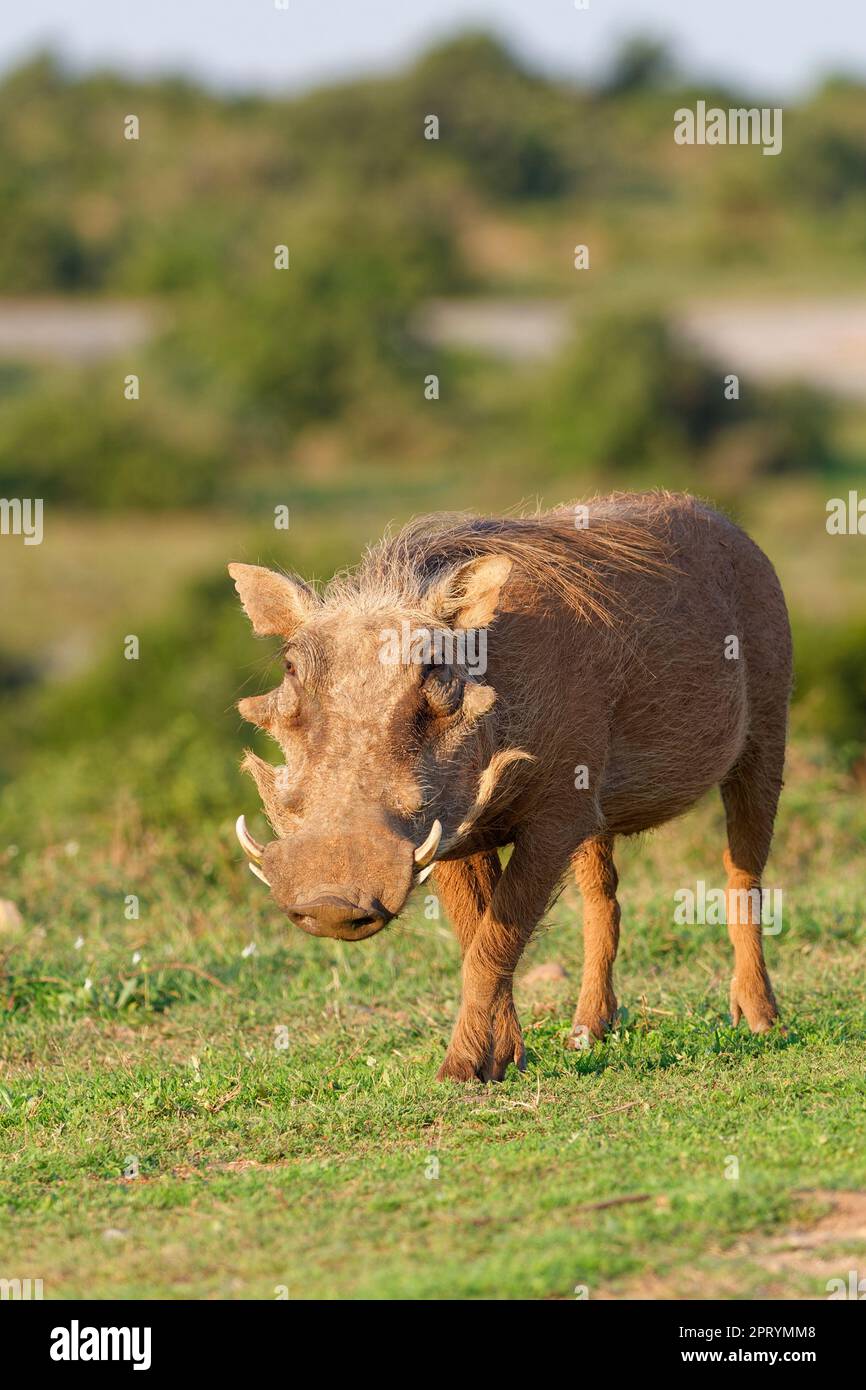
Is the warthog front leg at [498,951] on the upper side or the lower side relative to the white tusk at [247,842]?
lower

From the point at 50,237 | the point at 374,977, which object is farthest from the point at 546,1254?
the point at 50,237

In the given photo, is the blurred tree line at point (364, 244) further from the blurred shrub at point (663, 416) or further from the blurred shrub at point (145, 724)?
the blurred shrub at point (145, 724)

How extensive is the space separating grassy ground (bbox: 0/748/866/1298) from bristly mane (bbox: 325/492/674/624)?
42.7 inches

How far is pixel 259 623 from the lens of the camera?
19.8 ft

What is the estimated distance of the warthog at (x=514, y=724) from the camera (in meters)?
5.39

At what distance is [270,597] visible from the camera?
6.03 metres

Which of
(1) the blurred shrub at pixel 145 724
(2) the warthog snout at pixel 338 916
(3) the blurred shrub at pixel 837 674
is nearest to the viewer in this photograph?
(2) the warthog snout at pixel 338 916

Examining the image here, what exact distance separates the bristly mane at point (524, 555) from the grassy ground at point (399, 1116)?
109 centimetres

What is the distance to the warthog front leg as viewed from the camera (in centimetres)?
591

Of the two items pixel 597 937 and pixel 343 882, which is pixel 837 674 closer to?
pixel 597 937

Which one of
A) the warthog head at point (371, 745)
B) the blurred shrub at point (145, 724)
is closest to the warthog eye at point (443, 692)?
the warthog head at point (371, 745)

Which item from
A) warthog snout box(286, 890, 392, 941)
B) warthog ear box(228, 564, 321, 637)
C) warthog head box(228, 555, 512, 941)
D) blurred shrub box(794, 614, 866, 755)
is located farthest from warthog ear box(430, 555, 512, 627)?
blurred shrub box(794, 614, 866, 755)

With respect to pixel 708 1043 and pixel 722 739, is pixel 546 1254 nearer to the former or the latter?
pixel 708 1043

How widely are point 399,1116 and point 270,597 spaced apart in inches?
60.8
